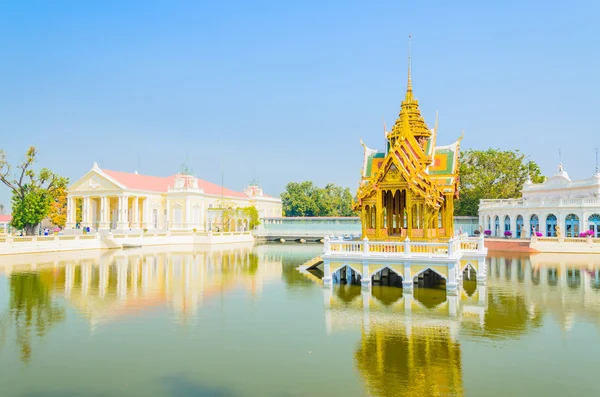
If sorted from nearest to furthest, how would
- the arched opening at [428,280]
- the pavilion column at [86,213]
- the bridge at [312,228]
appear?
the arched opening at [428,280]
the bridge at [312,228]
the pavilion column at [86,213]

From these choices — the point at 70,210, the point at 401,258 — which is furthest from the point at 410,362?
the point at 70,210

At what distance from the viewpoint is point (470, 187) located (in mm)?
61156

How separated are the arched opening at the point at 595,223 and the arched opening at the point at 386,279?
92.7 feet

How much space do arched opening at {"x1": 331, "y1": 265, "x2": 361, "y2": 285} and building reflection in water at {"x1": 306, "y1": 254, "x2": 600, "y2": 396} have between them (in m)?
1.00

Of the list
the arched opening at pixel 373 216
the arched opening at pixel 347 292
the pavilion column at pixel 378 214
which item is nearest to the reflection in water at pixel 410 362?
the arched opening at pixel 347 292

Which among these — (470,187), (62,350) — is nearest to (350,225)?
(470,187)

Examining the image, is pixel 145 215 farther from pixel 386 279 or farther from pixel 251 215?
pixel 386 279

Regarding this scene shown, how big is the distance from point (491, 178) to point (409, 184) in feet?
150

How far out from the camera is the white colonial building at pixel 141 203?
59688 mm

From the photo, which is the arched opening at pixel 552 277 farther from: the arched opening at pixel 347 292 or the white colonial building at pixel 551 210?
the white colonial building at pixel 551 210

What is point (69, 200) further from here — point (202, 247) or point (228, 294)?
point (228, 294)

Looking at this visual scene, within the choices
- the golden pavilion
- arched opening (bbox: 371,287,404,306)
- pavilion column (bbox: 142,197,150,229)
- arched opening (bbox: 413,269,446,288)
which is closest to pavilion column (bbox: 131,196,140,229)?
pavilion column (bbox: 142,197,150,229)

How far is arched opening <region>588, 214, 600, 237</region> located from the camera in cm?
4078

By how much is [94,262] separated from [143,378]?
74.7ft
